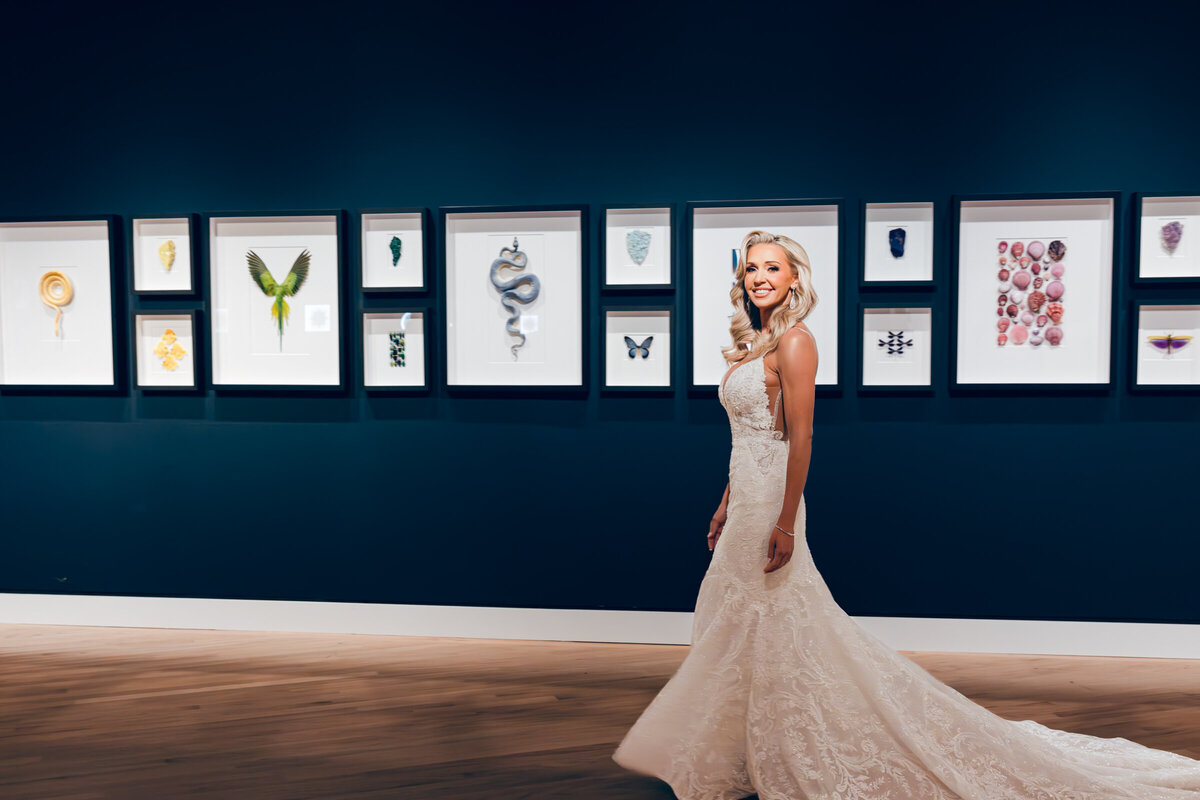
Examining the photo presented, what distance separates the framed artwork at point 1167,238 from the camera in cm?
359

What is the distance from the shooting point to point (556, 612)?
3.91m

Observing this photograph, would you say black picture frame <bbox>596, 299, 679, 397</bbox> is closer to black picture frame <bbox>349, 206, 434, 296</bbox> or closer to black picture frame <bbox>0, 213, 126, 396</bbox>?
black picture frame <bbox>349, 206, 434, 296</bbox>

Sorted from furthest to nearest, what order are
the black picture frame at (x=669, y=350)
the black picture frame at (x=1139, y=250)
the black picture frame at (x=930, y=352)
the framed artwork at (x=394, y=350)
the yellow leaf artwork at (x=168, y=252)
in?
the yellow leaf artwork at (x=168, y=252), the framed artwork at (x=394, y=350), the black picture frame at (x=669, y=350), the black picture frame at (x=930, y=352), the black picture frame at (x=1139, y=250)

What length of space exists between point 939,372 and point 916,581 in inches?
38.7

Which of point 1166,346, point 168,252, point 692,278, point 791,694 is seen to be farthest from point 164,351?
point 1166,346

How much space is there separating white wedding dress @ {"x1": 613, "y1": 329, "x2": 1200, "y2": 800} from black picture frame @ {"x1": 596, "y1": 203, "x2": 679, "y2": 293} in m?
1.38

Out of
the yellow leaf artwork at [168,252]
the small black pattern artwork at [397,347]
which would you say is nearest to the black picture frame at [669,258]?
the small black pattern artwork at [397,347]

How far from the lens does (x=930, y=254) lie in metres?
3.67

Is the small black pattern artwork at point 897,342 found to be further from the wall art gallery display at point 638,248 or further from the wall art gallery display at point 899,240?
the wall art gallery display at point 638,248

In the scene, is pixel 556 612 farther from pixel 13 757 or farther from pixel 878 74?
pixel 878 74

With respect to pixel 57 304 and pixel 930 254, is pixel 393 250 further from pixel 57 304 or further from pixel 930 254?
pixel 930 254

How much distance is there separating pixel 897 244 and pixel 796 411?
5.70 feet

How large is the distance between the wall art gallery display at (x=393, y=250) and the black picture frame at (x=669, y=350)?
900mm

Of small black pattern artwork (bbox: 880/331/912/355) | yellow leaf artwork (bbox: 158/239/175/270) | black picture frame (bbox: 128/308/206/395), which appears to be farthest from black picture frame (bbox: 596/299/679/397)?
yellow leaf artwork (bbox: 158/239/175/270)
